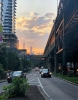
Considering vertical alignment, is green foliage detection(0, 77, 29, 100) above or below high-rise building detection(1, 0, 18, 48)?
below

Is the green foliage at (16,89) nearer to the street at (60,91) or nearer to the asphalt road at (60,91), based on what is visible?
the street at (60,91)

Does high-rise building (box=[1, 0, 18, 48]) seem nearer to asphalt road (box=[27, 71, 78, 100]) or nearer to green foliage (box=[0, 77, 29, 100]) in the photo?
asphalt road (box=[27, 71, 78, 100])

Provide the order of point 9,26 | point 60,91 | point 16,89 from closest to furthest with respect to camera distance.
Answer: point 16,89 → point 60,91 → point 9,26

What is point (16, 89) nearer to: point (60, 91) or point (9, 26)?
point (60, 91)

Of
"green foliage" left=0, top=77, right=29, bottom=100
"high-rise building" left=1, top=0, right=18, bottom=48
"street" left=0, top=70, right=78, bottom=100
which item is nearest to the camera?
"green foliage" left=0, top=77, right=29, bottom=100

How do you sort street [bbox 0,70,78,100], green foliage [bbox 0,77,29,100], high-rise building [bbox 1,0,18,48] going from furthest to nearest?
high-rise building [bbox 1,0,18,48] → street [bbox 0,70,78,100] → green foliage [bbox 0,77,29,100]

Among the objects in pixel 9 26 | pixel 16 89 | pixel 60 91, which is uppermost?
pixel 9 26

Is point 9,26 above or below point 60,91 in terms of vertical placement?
above

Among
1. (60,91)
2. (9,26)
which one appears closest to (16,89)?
(60,91)

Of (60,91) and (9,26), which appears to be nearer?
(60,91)

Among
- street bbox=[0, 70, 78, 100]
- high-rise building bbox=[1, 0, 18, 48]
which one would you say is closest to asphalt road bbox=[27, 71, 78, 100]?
street bbox=[0, 70, 78, 100]

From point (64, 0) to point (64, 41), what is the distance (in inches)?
608

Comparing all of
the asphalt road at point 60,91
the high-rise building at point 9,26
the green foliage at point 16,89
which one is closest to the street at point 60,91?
the asphalt road at point 60,91

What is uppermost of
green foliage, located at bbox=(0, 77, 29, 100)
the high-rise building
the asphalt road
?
the high-rise building
